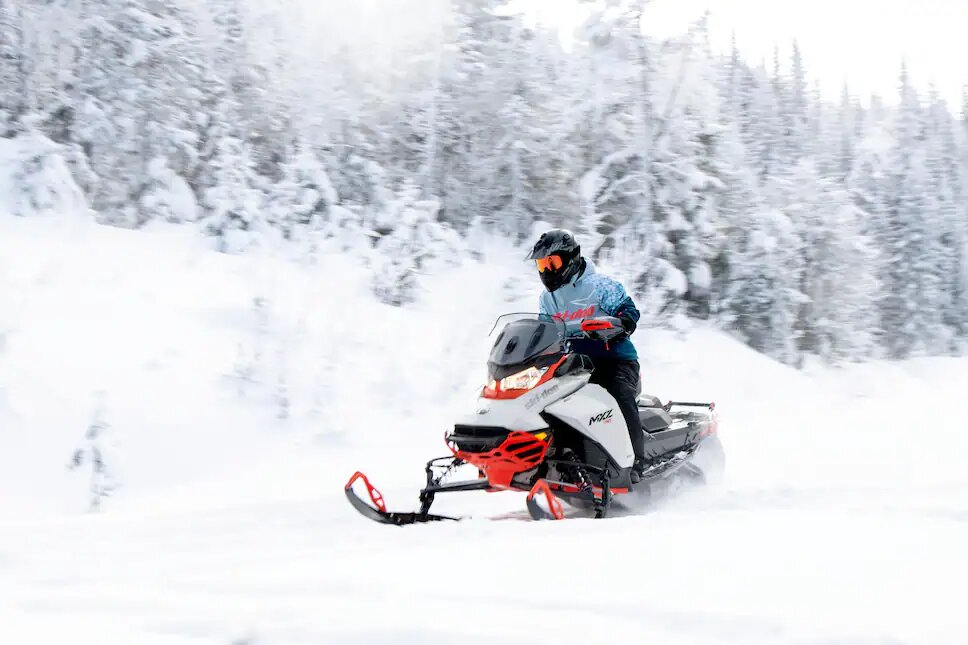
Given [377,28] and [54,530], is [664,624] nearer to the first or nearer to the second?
[54,530]

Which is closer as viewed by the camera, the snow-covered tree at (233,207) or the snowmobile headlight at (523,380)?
the snowmobile headlight at (523,380)

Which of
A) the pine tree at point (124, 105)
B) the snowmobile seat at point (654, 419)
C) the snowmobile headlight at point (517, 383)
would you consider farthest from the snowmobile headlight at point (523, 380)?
the pine tree at point (124, 105)

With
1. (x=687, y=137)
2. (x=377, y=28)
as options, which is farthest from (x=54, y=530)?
(x=377, y=28)

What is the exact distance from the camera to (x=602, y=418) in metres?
5.11

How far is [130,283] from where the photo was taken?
938 centimetres

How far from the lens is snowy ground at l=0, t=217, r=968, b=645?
2.67 meters

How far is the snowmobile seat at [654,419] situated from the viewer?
18.7 ft

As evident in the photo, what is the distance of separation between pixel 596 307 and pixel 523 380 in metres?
0.89

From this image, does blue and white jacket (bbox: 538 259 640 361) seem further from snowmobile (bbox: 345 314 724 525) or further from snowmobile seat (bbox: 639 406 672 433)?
snowmobile seat (bbox: 639 406 672 433)

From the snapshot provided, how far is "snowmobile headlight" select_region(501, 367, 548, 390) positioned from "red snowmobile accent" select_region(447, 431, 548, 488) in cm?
26

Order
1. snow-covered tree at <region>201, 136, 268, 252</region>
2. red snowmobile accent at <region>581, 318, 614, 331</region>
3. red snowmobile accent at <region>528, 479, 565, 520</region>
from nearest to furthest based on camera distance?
red snowmobile accent at <region>528, 479, 565, 520</region> → red snowmobile accent at <region>581, 318, 614, 331</region> → snow-covered tree at <region>201, 136, 268, 252</region>

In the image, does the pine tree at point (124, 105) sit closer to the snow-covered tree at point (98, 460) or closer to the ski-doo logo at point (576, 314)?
the snow-covered tree at point (98, 460)

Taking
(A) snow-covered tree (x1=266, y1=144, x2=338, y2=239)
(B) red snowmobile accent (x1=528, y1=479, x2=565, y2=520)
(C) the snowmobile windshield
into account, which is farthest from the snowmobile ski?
(A) snow-covered tree (x1=266, y1=144, x2=338, y2=239)

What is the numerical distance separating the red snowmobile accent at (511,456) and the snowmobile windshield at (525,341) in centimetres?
43
